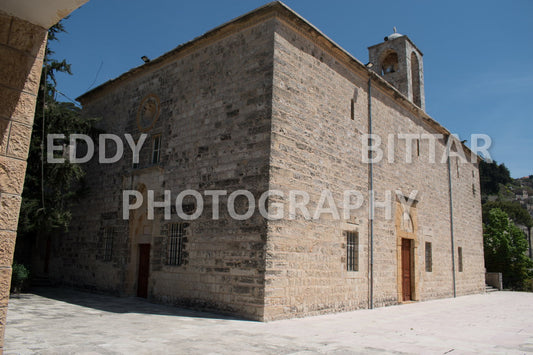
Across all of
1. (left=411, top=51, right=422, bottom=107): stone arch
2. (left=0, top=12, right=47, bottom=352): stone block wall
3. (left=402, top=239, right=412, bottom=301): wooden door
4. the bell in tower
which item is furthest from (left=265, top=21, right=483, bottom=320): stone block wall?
(left=0, top=12, right=47, bottom=352): stone block wall

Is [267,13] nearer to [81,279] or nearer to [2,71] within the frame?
[2,71]

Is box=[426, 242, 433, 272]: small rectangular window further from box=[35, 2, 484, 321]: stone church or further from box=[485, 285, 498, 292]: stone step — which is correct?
box=[485, 285, 498, 292]: stone step

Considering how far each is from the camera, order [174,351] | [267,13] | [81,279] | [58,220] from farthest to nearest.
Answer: [81,279] < [58,220] < [267,13] < [174,351]

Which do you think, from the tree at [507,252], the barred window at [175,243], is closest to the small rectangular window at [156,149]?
the barred window at [175,243]

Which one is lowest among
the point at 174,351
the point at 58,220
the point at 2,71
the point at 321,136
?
the point at 174,351

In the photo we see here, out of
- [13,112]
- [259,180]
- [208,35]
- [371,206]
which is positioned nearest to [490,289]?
[371,206]

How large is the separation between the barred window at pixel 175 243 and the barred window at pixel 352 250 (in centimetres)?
436

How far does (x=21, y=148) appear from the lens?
3199 mm

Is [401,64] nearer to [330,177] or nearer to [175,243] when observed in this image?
[330,177]

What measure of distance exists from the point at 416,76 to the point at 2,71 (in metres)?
16.6

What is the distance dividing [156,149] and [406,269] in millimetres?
9126

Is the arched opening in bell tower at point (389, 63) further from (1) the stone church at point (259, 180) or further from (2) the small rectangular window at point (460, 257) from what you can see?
(2) the small rectangular window at point (460, 257)

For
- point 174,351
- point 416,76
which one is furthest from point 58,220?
point 416,76

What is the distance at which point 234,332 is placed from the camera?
21.4 ft
